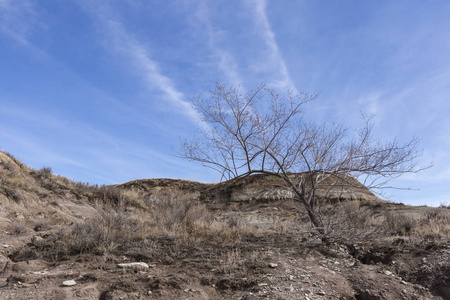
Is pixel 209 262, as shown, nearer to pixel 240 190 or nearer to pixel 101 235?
pixel 101 235

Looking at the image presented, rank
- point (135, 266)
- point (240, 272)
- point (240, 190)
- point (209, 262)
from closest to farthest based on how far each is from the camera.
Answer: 1. point (240, 272)
2. point (135, 266)
3. point (209, 262)
4. point (240, 190)

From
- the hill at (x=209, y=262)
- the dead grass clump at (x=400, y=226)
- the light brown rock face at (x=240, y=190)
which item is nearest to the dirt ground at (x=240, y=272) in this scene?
the hill at (x=209, y=262)

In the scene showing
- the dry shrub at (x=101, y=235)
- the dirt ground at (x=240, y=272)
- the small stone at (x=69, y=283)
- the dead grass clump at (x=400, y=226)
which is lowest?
the small stone at (x=69, y=283)

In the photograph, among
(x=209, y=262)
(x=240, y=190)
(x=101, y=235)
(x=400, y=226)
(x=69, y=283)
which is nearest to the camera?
(x=69, y=283)

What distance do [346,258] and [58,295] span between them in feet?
18.0

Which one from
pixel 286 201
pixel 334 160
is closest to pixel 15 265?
pixel 334 160

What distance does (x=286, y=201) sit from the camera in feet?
70.0

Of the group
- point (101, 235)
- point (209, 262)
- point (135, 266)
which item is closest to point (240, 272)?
point (209, 262)

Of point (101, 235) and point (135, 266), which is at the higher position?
point (101, 235)

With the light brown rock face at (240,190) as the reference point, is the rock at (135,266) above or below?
below

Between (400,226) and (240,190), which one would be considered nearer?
(400,226)

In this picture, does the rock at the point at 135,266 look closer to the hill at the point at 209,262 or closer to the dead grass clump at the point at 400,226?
the hill at the point at 209,262

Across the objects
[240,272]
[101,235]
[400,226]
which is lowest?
[240,272]

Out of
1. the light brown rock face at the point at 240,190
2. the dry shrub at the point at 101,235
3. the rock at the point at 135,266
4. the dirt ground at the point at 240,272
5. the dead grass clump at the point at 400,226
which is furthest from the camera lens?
the light brown rock face at the point at 240,190
